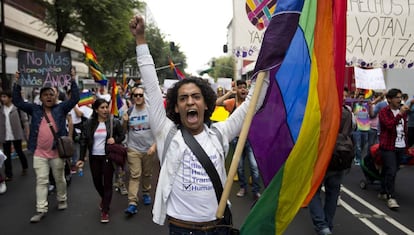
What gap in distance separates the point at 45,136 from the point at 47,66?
1759mm

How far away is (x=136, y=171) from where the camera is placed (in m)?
6.19

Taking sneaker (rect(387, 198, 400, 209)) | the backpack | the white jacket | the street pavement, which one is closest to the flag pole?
the white jacket

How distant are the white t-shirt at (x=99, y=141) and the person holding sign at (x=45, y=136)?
542 millimetres

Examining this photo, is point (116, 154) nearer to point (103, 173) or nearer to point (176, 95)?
point (103, 173)

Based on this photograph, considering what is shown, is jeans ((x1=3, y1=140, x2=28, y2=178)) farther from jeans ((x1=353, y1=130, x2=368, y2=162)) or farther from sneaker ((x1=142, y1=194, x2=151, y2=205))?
jeans ((x1=353, y1=130, x2=368, y2=162))

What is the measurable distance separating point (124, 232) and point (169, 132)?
121 inches

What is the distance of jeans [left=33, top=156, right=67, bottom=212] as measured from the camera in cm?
573

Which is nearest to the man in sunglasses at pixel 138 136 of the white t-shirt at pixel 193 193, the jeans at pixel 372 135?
the white t-shirt at pixel 193 193

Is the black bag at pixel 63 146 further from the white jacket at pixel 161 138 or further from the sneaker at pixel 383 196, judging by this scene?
the sneaker at pixel 383 196

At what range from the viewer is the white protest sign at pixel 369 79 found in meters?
10.1

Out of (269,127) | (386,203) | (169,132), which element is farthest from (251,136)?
(386,203)

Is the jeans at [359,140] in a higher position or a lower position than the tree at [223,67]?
lower

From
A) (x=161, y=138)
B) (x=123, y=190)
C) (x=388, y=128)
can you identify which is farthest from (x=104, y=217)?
(x=388, y=128)

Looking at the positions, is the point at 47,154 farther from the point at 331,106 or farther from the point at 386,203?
the point at 386,203
